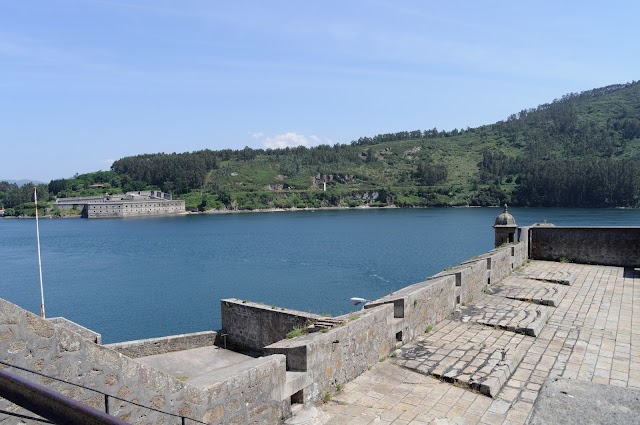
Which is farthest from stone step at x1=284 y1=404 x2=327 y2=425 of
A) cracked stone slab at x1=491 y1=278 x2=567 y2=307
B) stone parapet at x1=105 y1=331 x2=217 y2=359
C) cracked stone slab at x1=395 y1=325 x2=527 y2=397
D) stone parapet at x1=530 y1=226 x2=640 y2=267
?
stone parapet at x1=530 y1=226 x2=640 y2=267

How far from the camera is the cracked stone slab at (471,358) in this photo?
6948 millimetres

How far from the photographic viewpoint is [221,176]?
163375 mm

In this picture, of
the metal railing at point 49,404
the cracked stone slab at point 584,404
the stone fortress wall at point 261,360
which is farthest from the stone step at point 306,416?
the metal railing at point 49,404

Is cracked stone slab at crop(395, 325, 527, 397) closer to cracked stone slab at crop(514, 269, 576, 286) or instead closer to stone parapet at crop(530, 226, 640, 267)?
cracked stone slab at crop(514, 269, 576, 286)

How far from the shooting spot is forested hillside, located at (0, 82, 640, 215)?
124 meters

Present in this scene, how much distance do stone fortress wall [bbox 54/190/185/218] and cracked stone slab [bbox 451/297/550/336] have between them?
13416 cm

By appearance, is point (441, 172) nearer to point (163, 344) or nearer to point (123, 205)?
point (123, 205)

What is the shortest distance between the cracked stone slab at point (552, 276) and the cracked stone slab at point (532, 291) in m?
0.46

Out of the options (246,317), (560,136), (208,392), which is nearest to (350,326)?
(208,392)

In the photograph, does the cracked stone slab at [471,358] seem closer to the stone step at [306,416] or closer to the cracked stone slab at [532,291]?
the stone step at [306,416]

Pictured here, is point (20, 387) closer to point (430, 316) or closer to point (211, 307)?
point (430, 316)

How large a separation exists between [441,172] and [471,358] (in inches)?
6103

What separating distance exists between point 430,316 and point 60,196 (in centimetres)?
17218

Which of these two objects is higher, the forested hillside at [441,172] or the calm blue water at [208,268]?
the forested hillside at [441,172]
